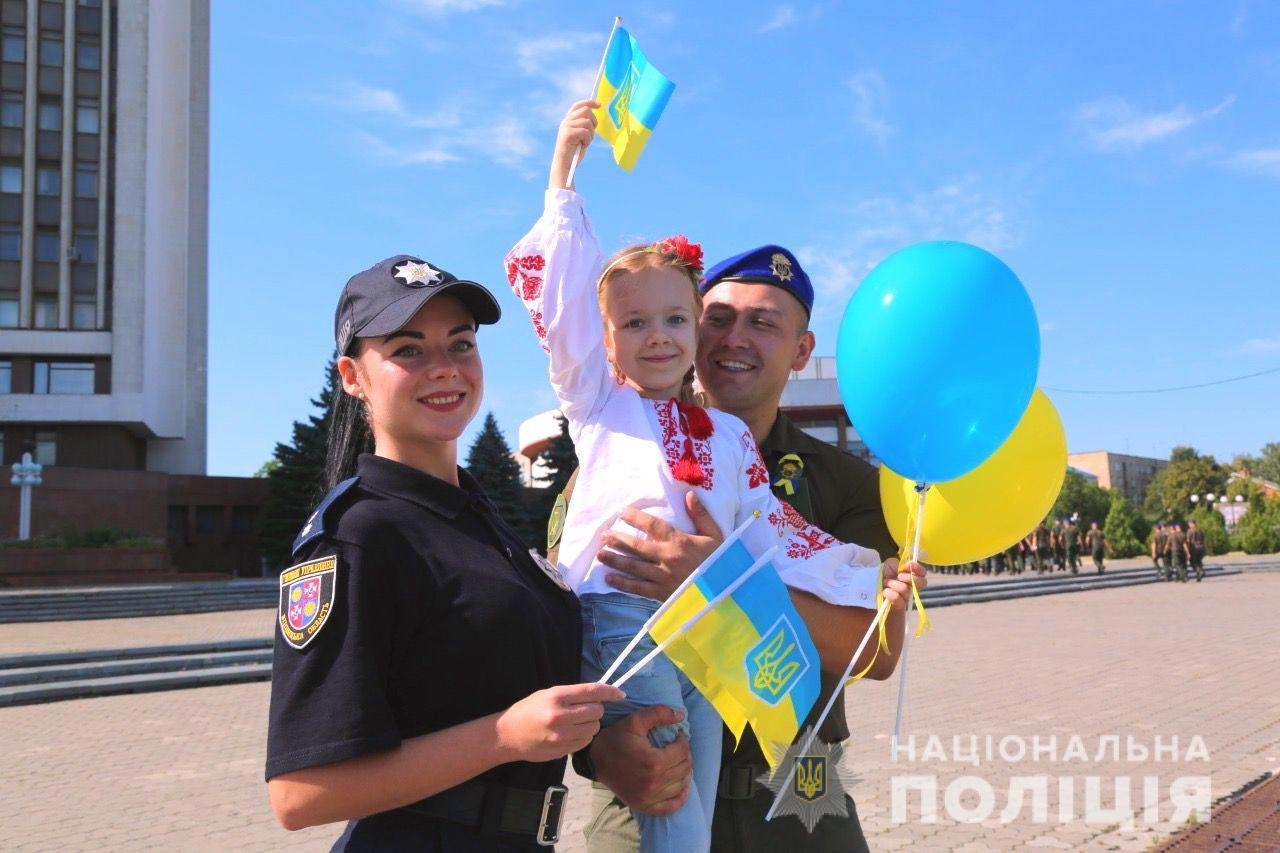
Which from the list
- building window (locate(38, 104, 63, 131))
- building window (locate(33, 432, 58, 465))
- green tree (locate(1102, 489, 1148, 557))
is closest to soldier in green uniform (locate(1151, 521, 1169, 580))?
green tree (locate(1102, 489, 1148, 557))

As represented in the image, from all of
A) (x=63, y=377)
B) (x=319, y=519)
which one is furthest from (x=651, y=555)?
(x=63, y=377)

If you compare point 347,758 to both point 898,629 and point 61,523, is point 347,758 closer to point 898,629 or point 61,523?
point 898,629

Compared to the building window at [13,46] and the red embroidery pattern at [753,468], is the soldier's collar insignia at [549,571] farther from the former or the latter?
the building window at [13,46]

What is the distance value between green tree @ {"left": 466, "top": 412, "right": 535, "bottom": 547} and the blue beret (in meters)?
36.4

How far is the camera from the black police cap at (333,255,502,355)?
1.83 meters

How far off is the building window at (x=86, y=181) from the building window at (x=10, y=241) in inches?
115

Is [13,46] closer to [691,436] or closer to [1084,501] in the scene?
[691,436]

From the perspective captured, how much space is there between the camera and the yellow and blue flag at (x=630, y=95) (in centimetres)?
281

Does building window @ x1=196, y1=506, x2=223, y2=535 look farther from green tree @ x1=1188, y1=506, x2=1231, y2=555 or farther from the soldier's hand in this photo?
the soldier's hand

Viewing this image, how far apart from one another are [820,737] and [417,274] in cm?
163

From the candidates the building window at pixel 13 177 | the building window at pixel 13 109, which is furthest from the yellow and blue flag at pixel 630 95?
the building window at pixel 13 109

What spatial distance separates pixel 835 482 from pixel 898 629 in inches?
25.0

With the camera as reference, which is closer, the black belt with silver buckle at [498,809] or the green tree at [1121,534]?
the black belt with silver buckle at [498,809]

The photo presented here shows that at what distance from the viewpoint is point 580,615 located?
2.05 metres
